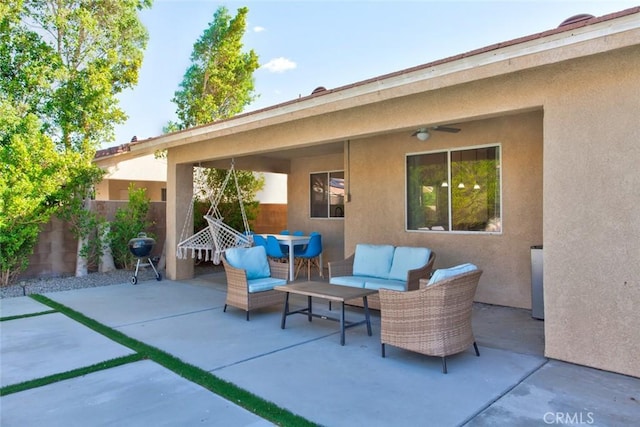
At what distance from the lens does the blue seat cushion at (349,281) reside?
18.9 ft

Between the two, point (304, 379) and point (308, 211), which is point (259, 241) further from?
point (304, 379)

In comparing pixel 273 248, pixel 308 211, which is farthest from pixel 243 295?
pixel 308 211

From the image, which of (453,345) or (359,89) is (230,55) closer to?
(359,89)

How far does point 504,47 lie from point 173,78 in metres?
15.6

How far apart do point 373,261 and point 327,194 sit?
4611 millimetres

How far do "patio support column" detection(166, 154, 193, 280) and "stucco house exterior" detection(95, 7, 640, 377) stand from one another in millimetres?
687

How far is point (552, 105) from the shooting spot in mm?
4191

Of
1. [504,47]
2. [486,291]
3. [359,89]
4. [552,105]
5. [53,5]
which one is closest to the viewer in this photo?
[504,47]

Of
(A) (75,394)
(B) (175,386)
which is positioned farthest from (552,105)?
(A) (75,394)

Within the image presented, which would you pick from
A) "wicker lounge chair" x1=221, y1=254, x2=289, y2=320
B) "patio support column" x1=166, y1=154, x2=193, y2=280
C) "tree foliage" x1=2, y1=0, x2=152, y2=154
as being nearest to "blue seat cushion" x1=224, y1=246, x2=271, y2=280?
"wicker lounge chair" x1=221, y1=254, x2=289, y2=320

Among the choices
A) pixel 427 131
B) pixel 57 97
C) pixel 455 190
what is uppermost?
pixel 57 97
